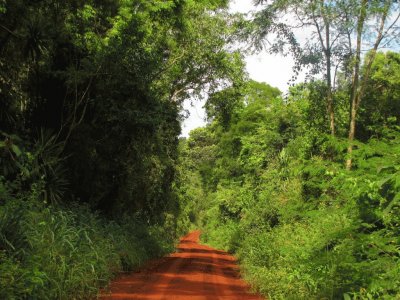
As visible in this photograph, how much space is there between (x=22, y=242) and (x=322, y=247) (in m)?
6.16

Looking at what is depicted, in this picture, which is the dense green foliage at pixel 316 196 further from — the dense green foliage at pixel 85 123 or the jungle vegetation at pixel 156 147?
the dense green foliage at pixel 85 123

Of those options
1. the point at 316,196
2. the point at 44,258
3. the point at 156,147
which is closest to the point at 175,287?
the point at 44,258

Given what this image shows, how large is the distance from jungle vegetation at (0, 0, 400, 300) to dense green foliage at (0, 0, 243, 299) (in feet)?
0.18

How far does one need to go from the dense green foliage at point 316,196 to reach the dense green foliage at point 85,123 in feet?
14.0

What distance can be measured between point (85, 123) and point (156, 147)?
5.73 meters

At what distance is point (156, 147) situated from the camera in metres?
22.9

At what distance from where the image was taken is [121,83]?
16438mm

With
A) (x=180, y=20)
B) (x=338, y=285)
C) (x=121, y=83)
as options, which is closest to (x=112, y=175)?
(x=121, y=83)

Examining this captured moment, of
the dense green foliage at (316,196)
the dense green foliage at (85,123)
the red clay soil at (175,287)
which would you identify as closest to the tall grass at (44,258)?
the dense green foliage at (85,123)

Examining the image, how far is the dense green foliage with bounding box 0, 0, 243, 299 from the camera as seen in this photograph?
362 inches

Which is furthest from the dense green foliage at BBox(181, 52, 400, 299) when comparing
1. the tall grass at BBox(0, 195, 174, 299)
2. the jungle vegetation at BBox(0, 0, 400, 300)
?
the tall grass at BBox(0, 195, 174, 299)

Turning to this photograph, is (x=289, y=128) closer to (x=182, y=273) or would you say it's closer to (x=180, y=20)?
(x=180, y=20)

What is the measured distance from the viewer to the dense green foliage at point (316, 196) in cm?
732

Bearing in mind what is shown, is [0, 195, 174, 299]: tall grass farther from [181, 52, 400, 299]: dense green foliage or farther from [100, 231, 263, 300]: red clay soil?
[181, 52, 400, 299]: dense green foliage
